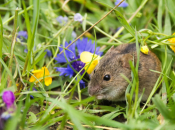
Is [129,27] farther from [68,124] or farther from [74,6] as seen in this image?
[74,6]

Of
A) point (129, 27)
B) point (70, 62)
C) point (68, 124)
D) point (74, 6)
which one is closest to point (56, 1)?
point (74, 6)

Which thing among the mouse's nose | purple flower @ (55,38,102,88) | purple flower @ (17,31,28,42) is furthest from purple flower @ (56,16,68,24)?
the mouse's nose

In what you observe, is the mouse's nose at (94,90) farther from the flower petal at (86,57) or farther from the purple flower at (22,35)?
the purple flower at (22,35)

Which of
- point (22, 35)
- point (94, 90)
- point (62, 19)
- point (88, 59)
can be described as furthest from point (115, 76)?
point (22, 35)

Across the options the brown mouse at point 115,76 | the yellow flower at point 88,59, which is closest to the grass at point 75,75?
the brown mouse at point 115,76

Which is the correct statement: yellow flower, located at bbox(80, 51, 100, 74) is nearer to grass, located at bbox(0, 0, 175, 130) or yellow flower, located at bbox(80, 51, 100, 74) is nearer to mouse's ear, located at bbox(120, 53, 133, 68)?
grass, located at bbox(0, 0, 175, 130)

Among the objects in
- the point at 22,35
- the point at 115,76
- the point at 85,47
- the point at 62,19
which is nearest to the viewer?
the point at 115,76

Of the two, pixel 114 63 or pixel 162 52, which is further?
pixel 162 52

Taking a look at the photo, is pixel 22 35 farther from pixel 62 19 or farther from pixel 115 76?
pixel 115 76
